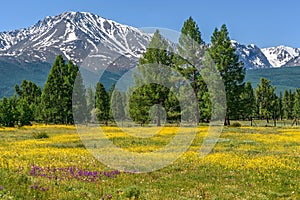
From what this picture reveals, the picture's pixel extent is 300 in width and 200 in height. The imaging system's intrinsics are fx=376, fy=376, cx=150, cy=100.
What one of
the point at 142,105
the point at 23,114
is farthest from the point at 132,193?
the point at 23,114

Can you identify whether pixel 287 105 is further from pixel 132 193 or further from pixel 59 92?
pixel 132 193

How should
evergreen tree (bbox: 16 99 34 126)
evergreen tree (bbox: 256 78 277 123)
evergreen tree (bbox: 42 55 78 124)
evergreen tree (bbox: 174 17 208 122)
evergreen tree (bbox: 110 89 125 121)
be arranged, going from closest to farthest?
evergreen tree (bbox: 174 17 208 122) → evergreen tree (bbox: 16 99 34 126) → evergreen tree (bbox: 42 55 78 124) → evergreen tree (bbox: 256 78 277 123) → evergreen tree (bbox: 110 89 125 121)

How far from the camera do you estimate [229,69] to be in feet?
225

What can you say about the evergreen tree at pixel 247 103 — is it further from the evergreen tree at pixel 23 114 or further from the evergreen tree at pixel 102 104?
the evergreen tree at pixel 23 114

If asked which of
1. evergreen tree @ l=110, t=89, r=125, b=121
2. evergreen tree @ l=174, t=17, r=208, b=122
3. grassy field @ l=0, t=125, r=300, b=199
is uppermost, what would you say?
evergreen tree @ l=174, t=17, r=208, b=122

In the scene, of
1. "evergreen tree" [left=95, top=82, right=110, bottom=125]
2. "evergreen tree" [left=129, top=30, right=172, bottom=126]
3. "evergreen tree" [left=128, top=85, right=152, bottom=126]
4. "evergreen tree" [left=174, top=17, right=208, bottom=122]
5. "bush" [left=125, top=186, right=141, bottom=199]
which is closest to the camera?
"bush" [left=125, top=186, right=141, bottom=199]

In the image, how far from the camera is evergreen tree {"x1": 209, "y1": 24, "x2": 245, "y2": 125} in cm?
6794

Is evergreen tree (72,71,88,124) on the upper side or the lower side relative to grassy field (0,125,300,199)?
upper

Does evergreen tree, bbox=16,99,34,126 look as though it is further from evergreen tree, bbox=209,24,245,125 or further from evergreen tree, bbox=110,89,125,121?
evergreen tree, bbox=110,89,125,121

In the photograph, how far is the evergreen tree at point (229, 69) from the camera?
223ft

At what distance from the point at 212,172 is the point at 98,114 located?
263 ft

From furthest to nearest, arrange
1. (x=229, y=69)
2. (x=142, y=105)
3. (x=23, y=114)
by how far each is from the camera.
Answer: (x=23, y=114), (x=142, y=105), (x=229, y=69)

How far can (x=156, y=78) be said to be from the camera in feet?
225

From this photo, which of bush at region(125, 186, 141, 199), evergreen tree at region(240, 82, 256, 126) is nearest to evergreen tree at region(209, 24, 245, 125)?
evergreen tree at region(240, 82, 256, 126)
